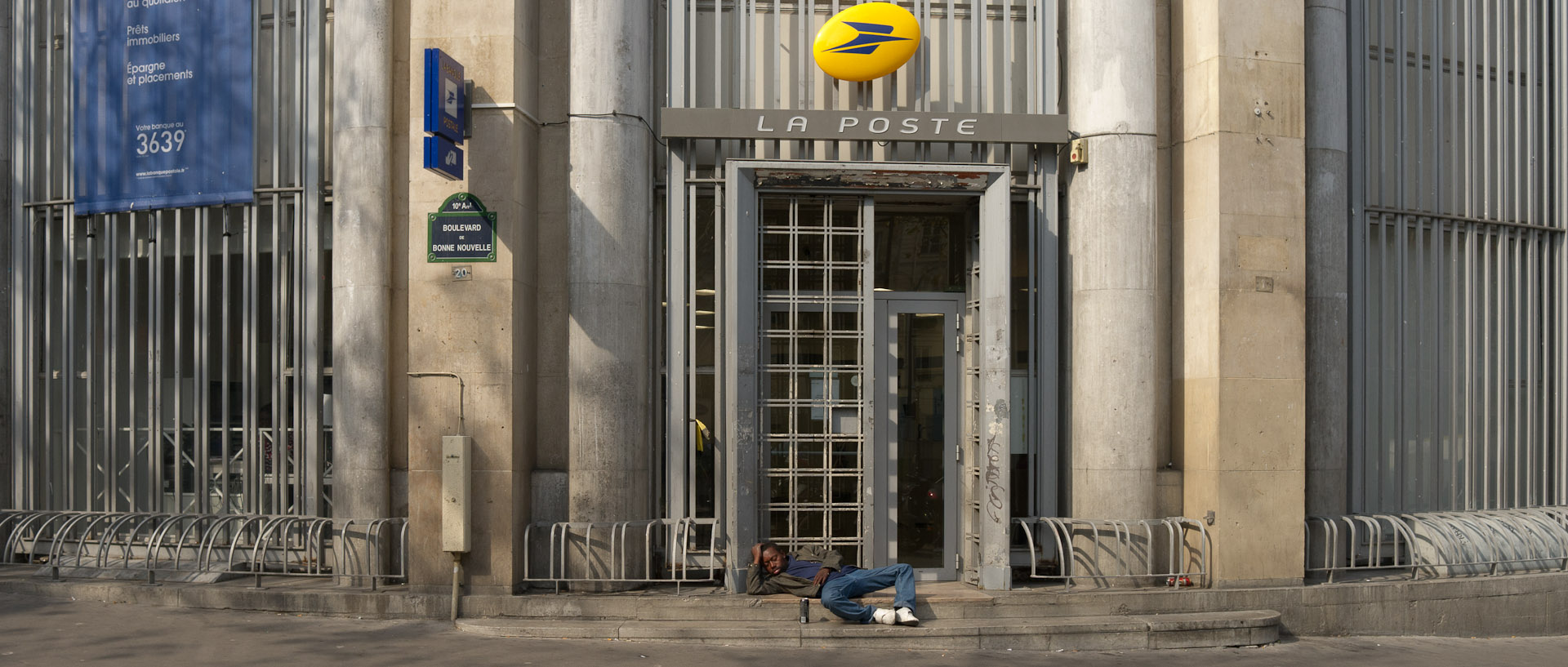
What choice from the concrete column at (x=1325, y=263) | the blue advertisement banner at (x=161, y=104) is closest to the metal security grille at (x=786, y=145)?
the concrete column at (x=1325, y=263)

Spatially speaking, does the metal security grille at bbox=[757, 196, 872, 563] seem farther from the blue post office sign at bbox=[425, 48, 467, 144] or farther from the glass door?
the blue post office sign at bbox=[425, 48, 467, 144]

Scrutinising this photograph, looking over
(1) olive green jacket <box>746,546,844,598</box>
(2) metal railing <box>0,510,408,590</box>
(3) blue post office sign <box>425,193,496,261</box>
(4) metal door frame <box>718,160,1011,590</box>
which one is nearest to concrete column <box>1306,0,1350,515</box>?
(4) metal door frame <box>718,160,1011,590</box>

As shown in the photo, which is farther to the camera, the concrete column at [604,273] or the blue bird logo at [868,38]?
the blue bird logo at [868,38]

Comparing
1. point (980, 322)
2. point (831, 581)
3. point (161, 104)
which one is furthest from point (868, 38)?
point (161, 104)

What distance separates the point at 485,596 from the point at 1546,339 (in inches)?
480

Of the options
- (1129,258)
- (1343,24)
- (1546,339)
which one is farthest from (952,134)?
(1546,339)

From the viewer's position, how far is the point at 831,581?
927cm

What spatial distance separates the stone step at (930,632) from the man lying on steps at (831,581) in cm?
11

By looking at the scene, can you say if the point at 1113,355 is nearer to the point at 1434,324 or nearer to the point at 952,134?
→ the point at 952,134

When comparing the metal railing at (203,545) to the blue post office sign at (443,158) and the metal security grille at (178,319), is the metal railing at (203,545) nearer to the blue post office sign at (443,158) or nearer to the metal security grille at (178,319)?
the metal security grille at (178,319)

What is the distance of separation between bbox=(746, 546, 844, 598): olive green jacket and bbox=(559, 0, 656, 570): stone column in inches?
55.6

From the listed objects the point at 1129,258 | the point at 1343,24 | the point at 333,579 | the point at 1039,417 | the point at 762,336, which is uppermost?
the point at 1343,24

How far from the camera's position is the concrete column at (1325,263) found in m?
11.2

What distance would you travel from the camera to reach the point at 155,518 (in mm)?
11773
